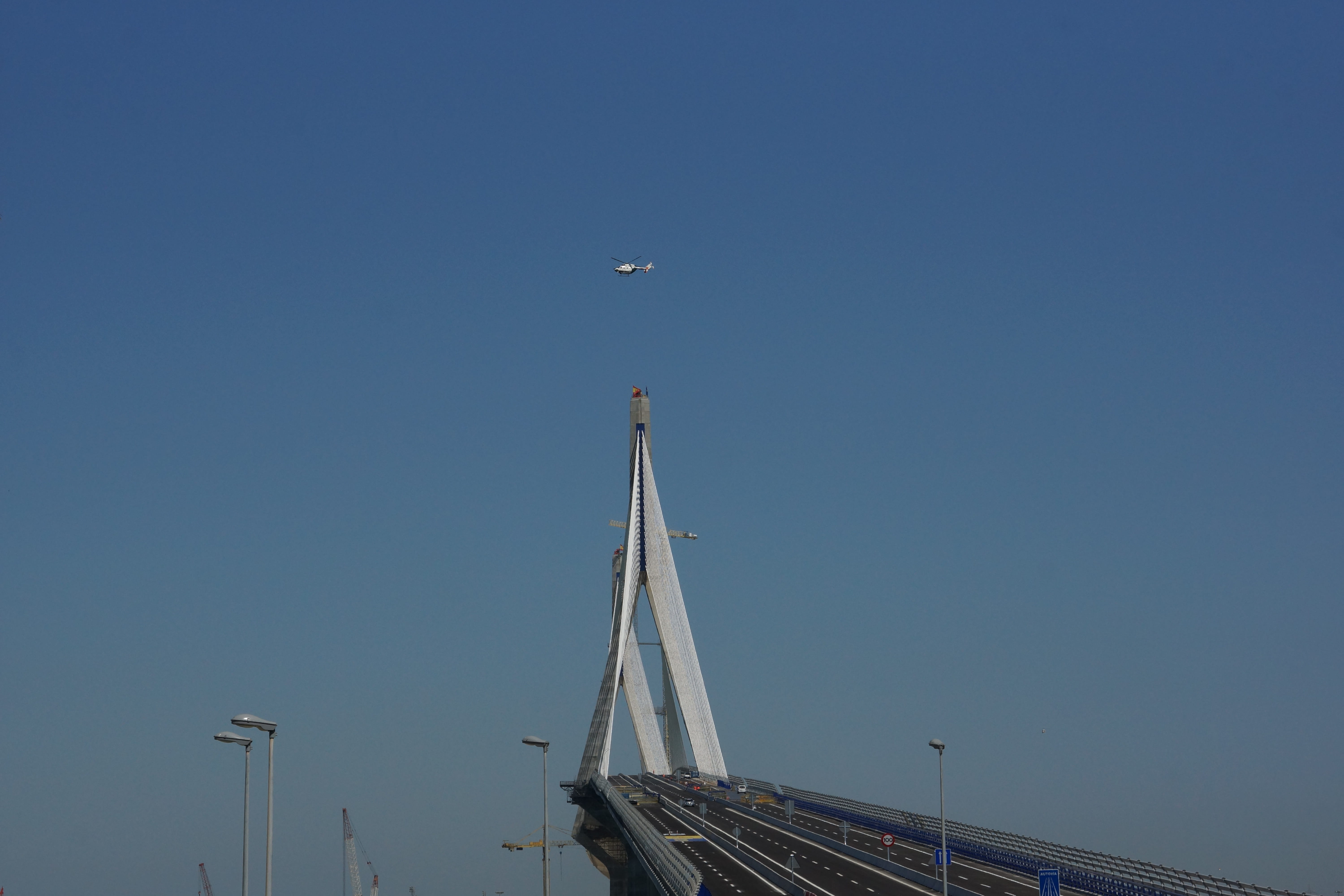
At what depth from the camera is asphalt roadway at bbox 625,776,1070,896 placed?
49156 mm

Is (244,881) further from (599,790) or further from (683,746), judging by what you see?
(683,746)

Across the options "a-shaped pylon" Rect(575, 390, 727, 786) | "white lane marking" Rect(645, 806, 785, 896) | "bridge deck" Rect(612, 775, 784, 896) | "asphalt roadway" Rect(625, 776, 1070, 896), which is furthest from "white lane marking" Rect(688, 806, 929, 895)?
"a-shaped pylon" Rect(575, 390, 727, 786)

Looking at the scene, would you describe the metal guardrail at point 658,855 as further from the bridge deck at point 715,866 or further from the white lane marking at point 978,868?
the white lane marking at point 978,868

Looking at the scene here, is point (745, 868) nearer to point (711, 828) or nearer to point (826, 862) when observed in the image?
point (826, 862)

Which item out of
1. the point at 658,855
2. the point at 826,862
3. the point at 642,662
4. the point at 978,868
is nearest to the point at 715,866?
the point at 658,855

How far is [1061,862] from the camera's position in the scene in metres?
54.1

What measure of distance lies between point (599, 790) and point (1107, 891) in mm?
44316

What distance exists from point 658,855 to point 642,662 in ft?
172

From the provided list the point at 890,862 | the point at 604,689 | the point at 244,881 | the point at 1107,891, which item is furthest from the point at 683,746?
the point at 244,881

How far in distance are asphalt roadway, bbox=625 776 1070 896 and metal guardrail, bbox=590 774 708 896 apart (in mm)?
1483

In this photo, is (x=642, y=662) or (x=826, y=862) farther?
(x=642, y=662)

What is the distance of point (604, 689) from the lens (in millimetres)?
99812

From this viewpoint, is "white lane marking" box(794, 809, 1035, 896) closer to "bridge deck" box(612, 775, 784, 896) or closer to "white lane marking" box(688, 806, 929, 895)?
"white lane marking" box(688, 806, 929, 895)

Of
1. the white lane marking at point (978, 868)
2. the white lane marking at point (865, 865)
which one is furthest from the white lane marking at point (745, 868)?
the white lane marking at point (978, 868)
